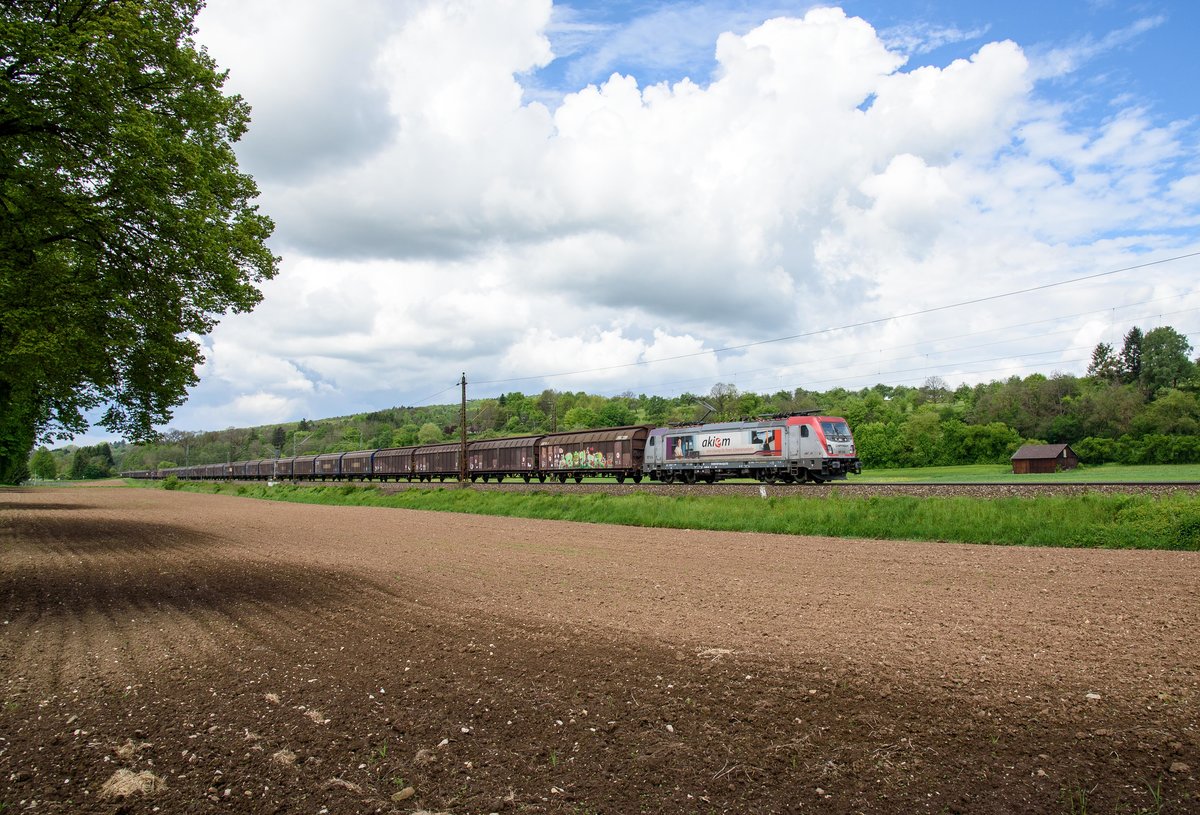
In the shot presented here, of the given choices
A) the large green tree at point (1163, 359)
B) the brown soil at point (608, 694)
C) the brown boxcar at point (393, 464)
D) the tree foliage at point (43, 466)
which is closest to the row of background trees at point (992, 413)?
the large green tree at point (1163, 359)

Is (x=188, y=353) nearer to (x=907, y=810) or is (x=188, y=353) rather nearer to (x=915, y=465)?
(x=907, y=810)

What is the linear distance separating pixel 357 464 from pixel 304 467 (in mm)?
15906

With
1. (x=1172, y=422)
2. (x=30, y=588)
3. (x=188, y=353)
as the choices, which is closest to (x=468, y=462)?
(x=188, y=353)

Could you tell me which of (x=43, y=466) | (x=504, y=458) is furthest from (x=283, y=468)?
(x=43, y=466)

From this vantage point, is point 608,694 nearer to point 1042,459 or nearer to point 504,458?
point 504,458

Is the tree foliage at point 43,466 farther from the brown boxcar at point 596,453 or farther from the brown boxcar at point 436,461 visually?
the brown boxcar at point 596,453

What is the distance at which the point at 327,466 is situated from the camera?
80750 mm

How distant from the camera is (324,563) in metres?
16.3

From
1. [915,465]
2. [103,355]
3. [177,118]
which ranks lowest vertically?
[915,465]

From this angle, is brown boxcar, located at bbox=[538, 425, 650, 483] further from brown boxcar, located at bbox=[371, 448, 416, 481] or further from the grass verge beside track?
brown boxcar, located at bbox=[371, 448, 416, 481]

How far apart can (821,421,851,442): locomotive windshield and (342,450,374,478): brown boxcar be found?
52.1 m

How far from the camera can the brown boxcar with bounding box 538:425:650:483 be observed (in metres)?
43.1

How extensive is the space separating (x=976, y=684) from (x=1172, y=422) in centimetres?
7710

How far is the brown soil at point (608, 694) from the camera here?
502 cm
